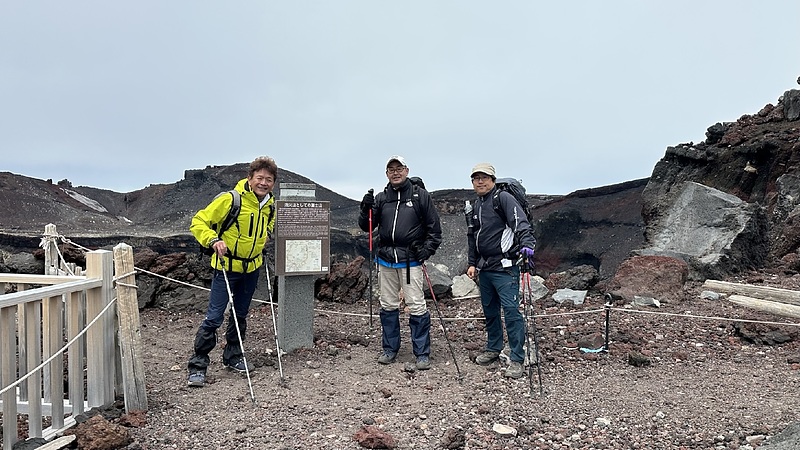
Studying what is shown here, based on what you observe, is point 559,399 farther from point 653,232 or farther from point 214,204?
point 653,232

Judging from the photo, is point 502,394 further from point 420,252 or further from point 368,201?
point 368,201

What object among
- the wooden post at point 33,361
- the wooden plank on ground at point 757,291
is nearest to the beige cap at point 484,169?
the wooden post at point 33,361

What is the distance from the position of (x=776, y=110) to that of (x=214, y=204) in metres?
19.9

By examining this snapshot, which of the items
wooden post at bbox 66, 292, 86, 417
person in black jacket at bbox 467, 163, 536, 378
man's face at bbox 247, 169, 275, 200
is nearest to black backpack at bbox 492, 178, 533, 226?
person in black jacket at bbox 467, 163, 536, 378

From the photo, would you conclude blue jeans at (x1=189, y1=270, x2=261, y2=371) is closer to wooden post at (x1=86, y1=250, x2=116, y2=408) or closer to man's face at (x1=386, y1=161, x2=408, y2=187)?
wooden post at (x1=86, y1=250, x2=116, y2=408)

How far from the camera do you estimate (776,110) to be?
18531mm

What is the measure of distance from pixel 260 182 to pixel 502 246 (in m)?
2.44

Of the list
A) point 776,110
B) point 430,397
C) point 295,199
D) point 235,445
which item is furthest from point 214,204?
point 776,110

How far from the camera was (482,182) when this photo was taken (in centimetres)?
567

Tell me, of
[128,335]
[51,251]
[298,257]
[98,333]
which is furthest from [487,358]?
[51,251]

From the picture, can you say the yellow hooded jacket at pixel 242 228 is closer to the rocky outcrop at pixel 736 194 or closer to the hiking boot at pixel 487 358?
the hiking boot at pixel 487 358

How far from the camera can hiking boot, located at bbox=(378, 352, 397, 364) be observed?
6062mm

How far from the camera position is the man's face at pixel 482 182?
5664mm

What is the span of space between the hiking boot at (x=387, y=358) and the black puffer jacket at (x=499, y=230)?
1.37 m
